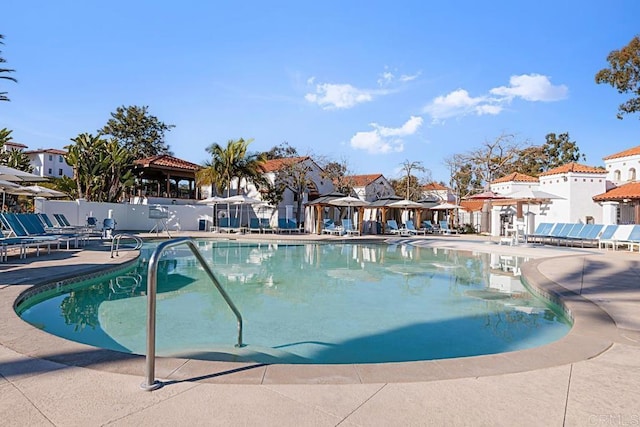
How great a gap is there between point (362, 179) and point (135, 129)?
26517 mm

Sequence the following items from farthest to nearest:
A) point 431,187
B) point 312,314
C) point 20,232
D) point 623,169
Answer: point 431,187 → point 623,169 → point 20,232 → point 312,314

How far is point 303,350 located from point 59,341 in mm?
2773

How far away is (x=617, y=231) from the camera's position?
1769 cm

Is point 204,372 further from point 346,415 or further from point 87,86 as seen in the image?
point 87,86

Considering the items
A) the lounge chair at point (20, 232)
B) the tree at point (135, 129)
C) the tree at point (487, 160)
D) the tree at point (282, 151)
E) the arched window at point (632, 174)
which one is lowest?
the lounge chair at point (20, 232)

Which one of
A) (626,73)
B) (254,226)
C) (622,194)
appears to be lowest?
(254,226)

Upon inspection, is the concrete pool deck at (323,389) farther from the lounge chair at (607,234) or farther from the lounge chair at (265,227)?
the lounge chair at (265,227)

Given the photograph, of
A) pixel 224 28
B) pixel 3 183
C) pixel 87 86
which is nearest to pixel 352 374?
pixel 3 183

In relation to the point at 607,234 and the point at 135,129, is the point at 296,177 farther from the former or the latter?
the point at 135,129

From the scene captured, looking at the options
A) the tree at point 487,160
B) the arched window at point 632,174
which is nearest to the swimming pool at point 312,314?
the arched window at point 632,174

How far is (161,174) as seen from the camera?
A: 3256cm

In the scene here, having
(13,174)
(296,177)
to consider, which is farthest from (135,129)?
(13,174)

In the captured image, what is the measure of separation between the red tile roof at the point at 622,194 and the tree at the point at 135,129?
4189cm

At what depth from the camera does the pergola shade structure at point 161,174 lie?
101 ft
